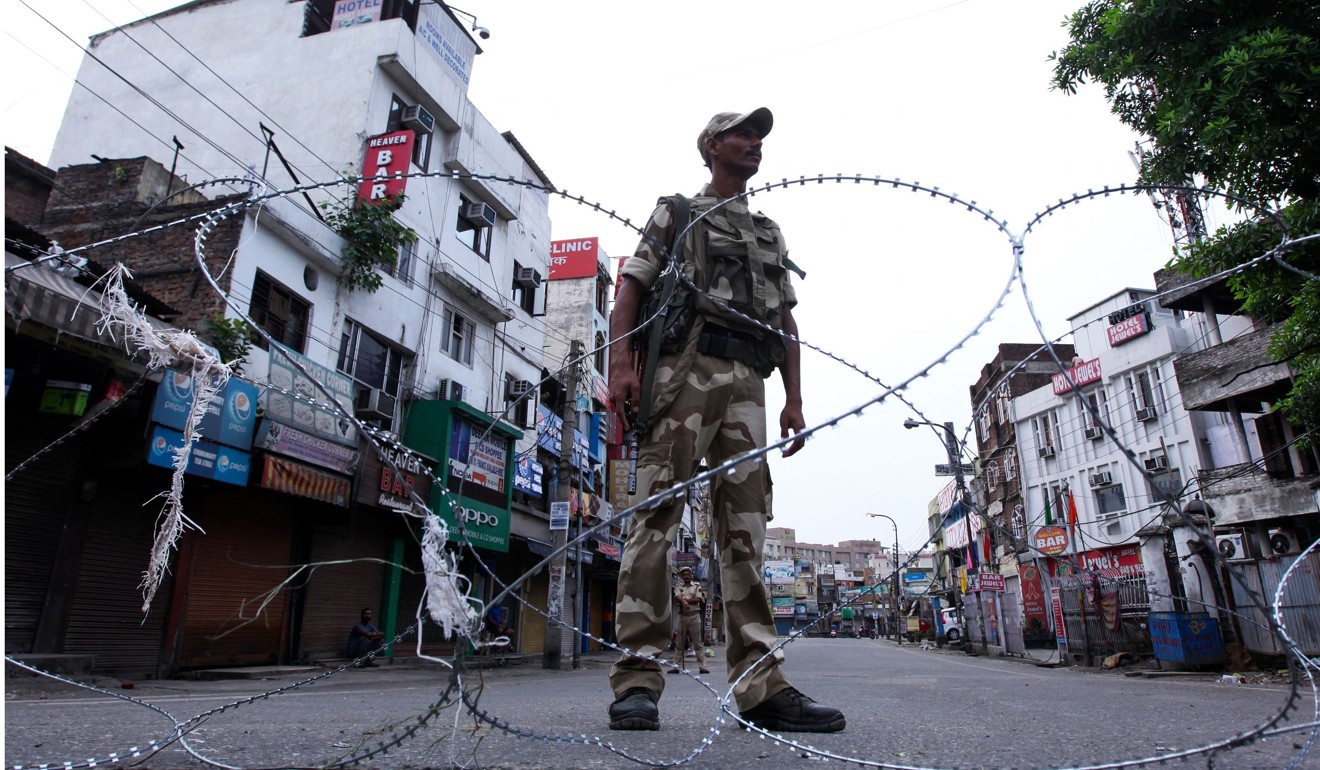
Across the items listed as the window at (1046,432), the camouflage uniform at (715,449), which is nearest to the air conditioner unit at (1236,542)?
the window at (1046,432)

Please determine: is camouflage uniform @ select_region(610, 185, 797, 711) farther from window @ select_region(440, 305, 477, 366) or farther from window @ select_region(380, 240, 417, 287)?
window @ select_region(440, 305, 477, 366)

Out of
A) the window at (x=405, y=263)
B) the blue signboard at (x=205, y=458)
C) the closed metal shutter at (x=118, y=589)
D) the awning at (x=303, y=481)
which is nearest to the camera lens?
the blue signboard at (x=205, y=458)

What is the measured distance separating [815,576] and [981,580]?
82279mm

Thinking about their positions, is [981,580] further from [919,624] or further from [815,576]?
[815,576]

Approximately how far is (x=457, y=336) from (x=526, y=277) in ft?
12.2

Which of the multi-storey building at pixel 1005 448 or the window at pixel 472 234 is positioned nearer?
the window at pixel 472 234

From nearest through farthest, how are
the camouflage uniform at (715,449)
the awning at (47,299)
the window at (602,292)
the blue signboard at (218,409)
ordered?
the camouflage uniform at (715,449) → the awning at (47,299) → the blue signboard at (218,409) → the window at (602,292)

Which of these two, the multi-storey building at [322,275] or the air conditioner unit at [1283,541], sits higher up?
the multi-storey building at [322,275]

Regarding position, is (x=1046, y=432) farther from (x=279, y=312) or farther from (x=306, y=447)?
(x=279, y=312)

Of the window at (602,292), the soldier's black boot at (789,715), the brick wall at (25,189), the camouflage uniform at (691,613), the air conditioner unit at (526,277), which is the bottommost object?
the soldier's black boot at (789,715)

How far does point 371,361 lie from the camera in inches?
589

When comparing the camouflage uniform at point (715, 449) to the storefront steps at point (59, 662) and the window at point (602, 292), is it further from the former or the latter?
the window at point (602, 292)

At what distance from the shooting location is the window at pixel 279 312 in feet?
39.5

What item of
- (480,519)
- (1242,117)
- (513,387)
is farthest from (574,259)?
(1242,117)
